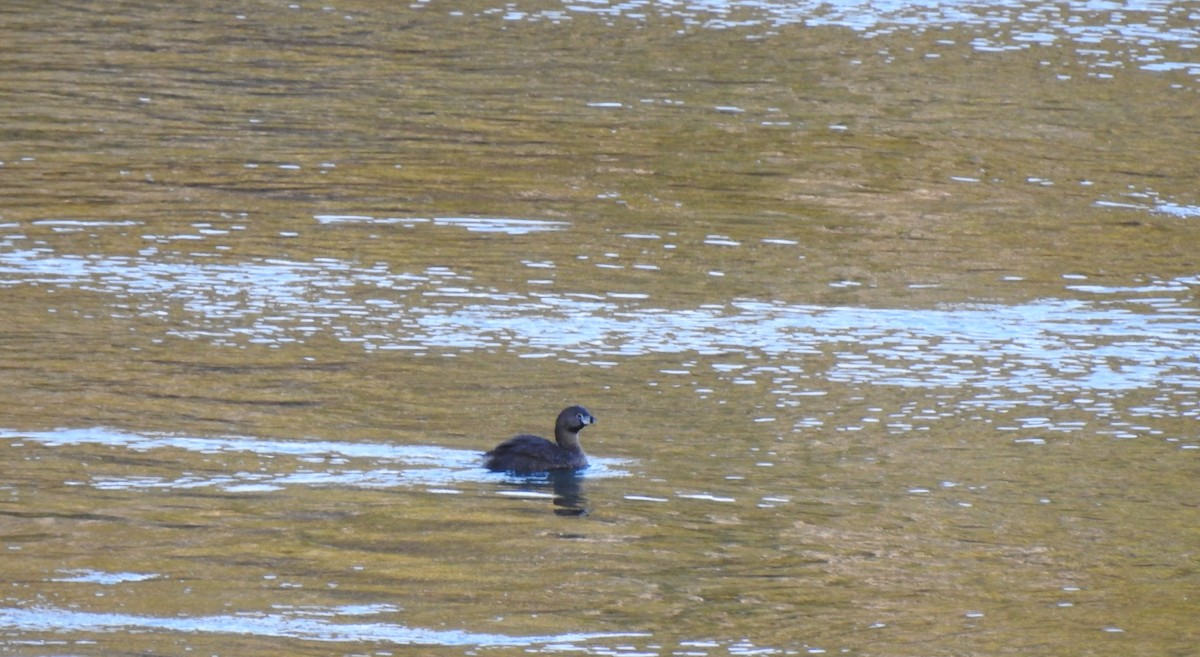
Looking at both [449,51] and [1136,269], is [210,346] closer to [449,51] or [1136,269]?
[1136,269]

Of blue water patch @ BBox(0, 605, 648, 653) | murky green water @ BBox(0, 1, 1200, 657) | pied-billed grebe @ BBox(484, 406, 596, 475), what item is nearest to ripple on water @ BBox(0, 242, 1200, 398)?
murky green water @ BBox(0, 1, 1200, 657)

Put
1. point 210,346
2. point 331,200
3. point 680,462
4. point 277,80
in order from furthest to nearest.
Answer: point 277,80 < point 331,200 < point 210,346 < point 680,462

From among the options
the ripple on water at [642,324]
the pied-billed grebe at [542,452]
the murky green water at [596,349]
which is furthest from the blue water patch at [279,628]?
the ripple on water at [642,324]

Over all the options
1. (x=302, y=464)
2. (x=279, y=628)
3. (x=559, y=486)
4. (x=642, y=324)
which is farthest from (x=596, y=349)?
(x=279, y=628)

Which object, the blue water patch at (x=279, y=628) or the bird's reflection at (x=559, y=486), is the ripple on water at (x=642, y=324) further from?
the blue water patch at (x=279, y=628)

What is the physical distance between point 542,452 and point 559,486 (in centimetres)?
23

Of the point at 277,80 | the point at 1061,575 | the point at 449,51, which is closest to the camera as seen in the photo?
the point at 1061,575

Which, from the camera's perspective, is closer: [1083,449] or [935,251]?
[1083,449]

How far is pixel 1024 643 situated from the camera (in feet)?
27.7

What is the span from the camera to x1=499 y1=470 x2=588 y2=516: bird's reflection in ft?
33.7

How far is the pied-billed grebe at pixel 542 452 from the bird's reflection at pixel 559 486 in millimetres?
43

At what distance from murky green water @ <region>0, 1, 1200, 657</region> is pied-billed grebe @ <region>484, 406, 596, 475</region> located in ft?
0.32

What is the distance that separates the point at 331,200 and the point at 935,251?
15.6 feet

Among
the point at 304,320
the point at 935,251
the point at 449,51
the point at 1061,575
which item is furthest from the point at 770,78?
the point at 1061,575
